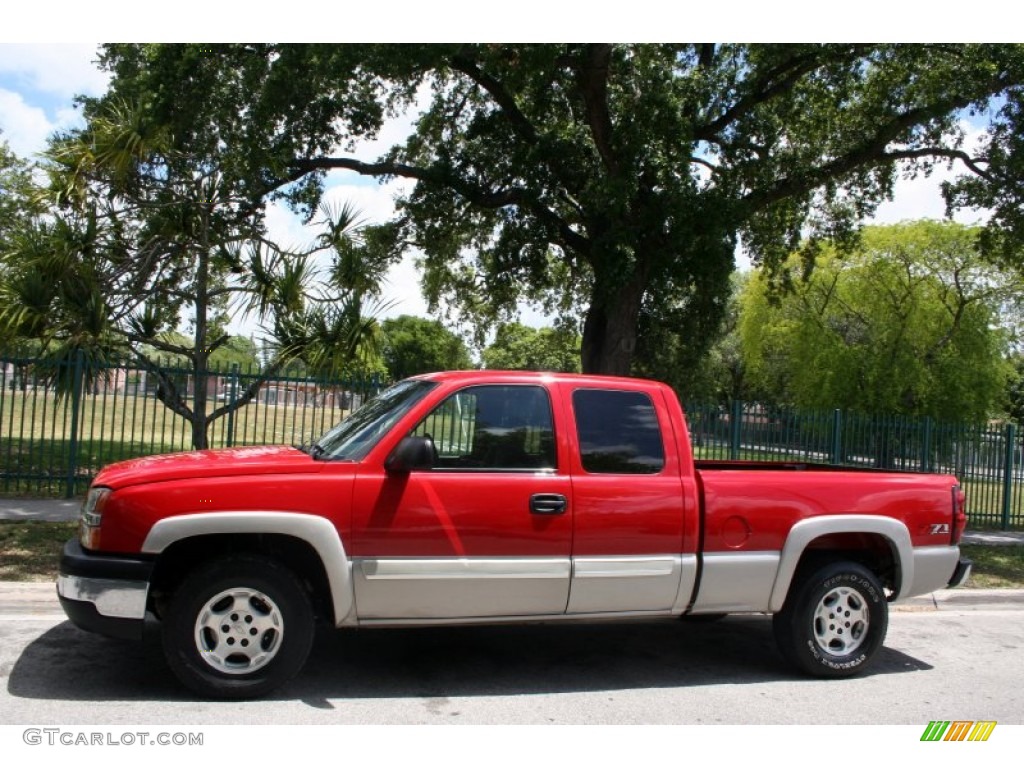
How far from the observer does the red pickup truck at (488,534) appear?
4828 millimetres

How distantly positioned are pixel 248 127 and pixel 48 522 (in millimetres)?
6915

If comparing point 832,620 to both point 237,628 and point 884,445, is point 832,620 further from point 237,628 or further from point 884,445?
point 884,445

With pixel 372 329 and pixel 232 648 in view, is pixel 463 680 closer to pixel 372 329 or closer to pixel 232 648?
pixel 232 648

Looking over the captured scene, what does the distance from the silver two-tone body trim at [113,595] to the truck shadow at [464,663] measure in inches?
21.5

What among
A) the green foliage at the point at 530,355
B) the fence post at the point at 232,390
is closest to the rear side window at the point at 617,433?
the fence post at the point at 232,390

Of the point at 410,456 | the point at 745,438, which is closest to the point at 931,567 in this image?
the point at 410,456

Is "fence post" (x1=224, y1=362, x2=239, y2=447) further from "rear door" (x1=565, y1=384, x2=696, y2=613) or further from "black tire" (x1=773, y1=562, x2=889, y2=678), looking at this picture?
"black tire" (x1=773, y1=562, x2=889, y2=678)

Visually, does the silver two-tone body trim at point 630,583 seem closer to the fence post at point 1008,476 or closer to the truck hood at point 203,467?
the truck hood at point 203,467

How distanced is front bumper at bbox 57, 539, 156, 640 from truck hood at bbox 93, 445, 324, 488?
1.42 feet

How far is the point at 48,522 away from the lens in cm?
1021

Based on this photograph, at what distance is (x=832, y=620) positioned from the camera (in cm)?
596

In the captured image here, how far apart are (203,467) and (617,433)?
253cm

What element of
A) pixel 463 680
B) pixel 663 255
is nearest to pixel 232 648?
pixel 463 680

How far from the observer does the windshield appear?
5305mm
